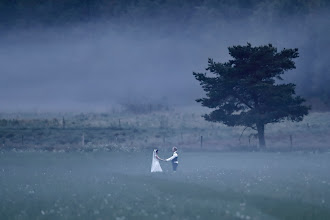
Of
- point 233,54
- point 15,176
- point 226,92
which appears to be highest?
point 233,54

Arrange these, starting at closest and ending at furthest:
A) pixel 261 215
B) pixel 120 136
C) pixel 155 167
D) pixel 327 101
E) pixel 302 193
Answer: pixel 261 215, pixel 302 193, pixel 155 167, pixel 120 136, pixel 327 101

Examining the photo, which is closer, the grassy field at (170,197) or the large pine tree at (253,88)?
the grassy field at (170,197)

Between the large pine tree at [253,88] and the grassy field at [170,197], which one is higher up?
the large pine tree at [253,88]

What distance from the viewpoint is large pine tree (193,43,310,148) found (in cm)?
5322

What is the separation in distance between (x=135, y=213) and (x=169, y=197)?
3.90m

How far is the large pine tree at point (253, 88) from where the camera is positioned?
53219 millimetres

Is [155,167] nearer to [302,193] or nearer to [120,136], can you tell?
[302,193]

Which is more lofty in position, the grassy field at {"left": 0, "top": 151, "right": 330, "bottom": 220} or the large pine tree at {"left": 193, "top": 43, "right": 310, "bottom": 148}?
Answer: the large pine tree at {"left": 193, "top": 43, "right": 310, "bottom": 148}

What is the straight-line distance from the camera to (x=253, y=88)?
5250 centimetres

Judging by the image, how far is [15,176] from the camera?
28.2m

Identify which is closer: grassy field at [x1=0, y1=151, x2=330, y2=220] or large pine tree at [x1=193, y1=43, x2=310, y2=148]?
grassy field at [x1=0, y1=151, x2=330, y2=220]

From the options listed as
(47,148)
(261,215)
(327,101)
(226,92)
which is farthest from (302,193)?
(327,101)

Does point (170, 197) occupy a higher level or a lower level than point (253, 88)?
lower

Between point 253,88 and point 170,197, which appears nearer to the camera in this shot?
point 170,197
